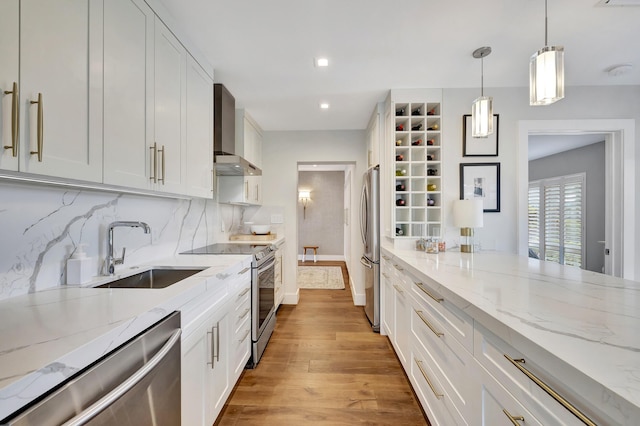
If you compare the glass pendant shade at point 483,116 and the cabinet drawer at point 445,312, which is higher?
the glass pendant shade at point 483,116

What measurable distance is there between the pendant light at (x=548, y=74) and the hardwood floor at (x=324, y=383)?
202cm

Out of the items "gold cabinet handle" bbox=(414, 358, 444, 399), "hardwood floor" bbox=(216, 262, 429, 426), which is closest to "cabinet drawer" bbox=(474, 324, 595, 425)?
"gold cabinet handle" bbox=(414, 358, 444, 399)

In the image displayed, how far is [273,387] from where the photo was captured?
198cm

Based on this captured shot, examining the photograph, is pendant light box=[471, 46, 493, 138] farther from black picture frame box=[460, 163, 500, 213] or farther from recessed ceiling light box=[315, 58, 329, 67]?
recessed ceiling light box=[315, 58, 329, 67]

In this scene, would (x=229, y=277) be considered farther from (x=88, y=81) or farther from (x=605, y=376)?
(x=605, y=376)

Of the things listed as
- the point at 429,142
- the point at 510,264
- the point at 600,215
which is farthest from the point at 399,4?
the point at 600,215

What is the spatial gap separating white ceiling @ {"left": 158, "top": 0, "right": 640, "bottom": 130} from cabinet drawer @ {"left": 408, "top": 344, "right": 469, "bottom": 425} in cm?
211

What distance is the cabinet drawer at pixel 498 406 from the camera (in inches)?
31.2

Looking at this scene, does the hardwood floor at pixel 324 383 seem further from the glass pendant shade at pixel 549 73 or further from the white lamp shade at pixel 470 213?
the glass pendant shade at pixel 549 73

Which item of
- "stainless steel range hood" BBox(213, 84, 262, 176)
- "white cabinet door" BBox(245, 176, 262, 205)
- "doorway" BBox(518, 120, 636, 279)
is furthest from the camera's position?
"white cabinet door" BBox(245, 176, 262, 205)

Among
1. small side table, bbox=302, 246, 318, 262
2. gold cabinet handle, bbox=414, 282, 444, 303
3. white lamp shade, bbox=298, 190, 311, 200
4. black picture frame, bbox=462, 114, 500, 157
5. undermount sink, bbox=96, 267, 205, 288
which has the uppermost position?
black picture frame, bbox=462, 114, 500, 157

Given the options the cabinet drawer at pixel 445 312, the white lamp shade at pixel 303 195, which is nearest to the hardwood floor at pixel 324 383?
the cabinet drawer at pixel 445 312

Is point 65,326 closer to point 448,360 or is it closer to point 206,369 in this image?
point 206,369

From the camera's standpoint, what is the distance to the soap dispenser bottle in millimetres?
1224
